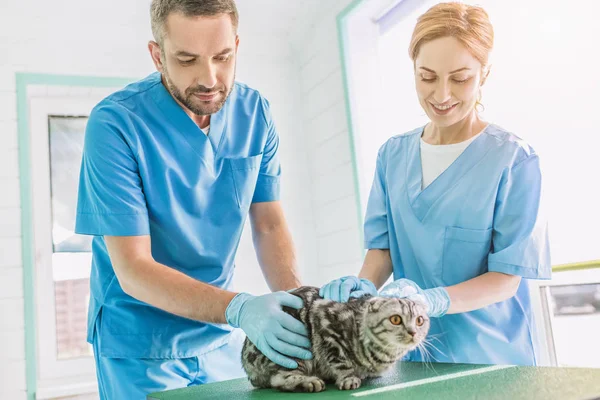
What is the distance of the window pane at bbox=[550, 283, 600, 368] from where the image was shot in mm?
2375

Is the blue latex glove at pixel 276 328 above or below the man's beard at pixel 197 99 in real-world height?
below

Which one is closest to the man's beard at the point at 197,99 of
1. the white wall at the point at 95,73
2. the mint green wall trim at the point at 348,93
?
the mint green wall trim at the point at 348,93

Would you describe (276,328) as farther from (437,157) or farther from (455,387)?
(437,157)

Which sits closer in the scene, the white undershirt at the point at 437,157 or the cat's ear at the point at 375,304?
the cat's ear at the point at 375,304

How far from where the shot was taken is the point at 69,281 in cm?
368

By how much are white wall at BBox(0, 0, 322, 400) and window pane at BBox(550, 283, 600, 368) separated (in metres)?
1.42

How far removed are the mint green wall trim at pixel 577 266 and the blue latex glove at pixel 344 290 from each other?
1221mm

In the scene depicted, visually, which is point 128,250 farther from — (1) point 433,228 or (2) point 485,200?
(2) point 485,200

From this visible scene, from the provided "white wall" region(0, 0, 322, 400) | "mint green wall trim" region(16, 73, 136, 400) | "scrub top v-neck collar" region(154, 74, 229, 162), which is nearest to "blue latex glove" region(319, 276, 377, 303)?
"scrub top v-neck collar" region(154, 74, 229, 162)

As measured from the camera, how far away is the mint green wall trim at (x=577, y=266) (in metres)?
2.28

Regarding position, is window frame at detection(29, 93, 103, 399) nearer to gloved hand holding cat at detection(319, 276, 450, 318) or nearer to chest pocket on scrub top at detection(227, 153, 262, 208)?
chest pocket on scrub top at detection(227, 153, 262, 208)

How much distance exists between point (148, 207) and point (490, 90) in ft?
5.70

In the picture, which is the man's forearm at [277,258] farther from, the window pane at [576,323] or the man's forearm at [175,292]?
the window pane at [576,323]

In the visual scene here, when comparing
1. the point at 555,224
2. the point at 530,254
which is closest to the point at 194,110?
the point at 530,254
